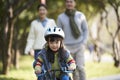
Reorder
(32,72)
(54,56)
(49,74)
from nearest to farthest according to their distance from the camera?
(49,74), (54,56), (32,72)

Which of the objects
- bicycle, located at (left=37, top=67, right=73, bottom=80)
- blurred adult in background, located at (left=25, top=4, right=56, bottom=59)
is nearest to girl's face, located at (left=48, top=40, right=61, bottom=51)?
bicycle, located at (left=37, top=67, right=73, bottom=80)

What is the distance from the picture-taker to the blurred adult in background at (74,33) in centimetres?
1027

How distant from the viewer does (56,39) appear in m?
6.80

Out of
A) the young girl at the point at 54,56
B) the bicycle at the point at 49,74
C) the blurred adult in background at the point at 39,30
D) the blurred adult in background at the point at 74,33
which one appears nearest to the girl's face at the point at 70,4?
the blurred adult in background at the point at 74,33

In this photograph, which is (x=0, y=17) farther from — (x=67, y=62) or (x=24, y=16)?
(x=67, y=62)

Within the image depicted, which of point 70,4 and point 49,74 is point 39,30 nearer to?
point 70,4

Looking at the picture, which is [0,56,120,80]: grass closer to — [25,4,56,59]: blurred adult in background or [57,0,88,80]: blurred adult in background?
[25,4,56,59]: blurred adult in background

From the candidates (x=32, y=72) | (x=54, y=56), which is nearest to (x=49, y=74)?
(x=54, y=56)

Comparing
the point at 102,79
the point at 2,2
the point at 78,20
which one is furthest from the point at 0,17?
the point at 78,20

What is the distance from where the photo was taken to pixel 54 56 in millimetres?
6828

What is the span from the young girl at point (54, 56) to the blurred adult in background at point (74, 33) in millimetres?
3409

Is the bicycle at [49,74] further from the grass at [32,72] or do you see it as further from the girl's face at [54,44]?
the grass at [32,72]

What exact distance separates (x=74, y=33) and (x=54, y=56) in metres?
3.59

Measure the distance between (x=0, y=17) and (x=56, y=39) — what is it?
35.1 feet
